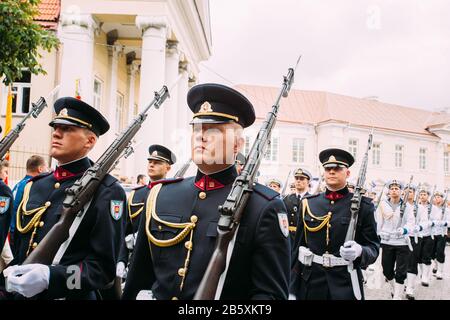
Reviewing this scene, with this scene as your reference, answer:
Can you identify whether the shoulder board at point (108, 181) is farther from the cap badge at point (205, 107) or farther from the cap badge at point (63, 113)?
the cap badge at point (205, 107)

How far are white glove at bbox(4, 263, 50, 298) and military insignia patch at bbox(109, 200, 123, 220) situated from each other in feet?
1.77

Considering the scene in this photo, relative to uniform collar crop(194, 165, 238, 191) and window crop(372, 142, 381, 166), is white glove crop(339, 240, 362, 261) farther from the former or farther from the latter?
window crop(372, 142, 381, 166)

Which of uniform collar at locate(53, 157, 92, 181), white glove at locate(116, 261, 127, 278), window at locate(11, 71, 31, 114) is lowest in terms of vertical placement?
white glove at locate(116, 261, 127, 278)

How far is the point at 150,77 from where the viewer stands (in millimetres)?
14492

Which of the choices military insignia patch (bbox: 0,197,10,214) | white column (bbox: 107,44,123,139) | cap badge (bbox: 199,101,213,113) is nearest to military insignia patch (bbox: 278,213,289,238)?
cap badge (bbox: 199,101,213,113)

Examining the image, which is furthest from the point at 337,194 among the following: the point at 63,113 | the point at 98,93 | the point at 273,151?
the point at 273,151

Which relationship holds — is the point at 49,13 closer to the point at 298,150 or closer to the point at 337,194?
the point at 298,150

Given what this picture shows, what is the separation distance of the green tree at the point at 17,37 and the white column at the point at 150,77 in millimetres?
6292

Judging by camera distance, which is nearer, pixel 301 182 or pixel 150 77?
pixel 301 182

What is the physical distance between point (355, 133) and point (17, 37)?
18.5 metres

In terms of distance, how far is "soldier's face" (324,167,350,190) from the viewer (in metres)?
4.55

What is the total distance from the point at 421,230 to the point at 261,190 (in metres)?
8.90

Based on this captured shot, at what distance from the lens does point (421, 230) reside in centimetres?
1004
